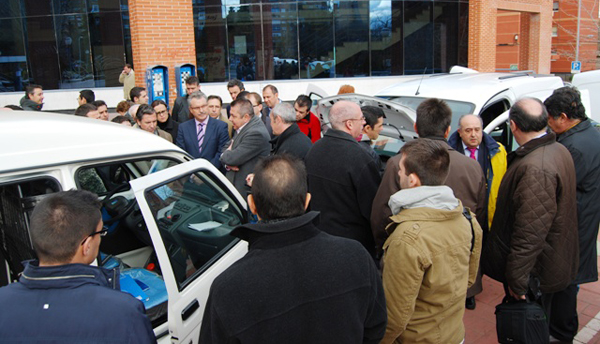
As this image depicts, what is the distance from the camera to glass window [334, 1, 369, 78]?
1566cm

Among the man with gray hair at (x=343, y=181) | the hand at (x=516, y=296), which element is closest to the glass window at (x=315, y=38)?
the man with gray hair at (x=343, y=181)

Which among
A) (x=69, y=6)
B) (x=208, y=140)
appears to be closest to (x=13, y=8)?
(x=69, y=6)

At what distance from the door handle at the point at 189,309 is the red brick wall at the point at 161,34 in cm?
940

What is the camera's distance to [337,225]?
3.30 m

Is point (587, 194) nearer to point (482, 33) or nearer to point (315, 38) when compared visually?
point (315, 38)

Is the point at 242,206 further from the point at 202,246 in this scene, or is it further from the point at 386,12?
the point at 386,12

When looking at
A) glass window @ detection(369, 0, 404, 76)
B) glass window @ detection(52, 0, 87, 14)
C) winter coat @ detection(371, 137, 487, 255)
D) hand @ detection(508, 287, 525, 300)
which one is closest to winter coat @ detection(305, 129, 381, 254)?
winter coat @ detection(371, 137, 487, 255)

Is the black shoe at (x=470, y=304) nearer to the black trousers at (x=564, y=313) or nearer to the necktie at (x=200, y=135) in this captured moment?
the black trousers at (x=564, y=313)

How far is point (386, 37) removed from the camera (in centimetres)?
1634

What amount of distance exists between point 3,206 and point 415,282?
7.10 feet

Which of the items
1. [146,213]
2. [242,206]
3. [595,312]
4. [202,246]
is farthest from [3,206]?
[595,312]

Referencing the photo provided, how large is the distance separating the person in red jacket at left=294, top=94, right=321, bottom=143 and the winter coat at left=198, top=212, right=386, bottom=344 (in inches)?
181

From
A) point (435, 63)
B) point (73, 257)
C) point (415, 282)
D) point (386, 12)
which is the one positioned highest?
point (386, 12)

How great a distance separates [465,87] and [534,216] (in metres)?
3.58
